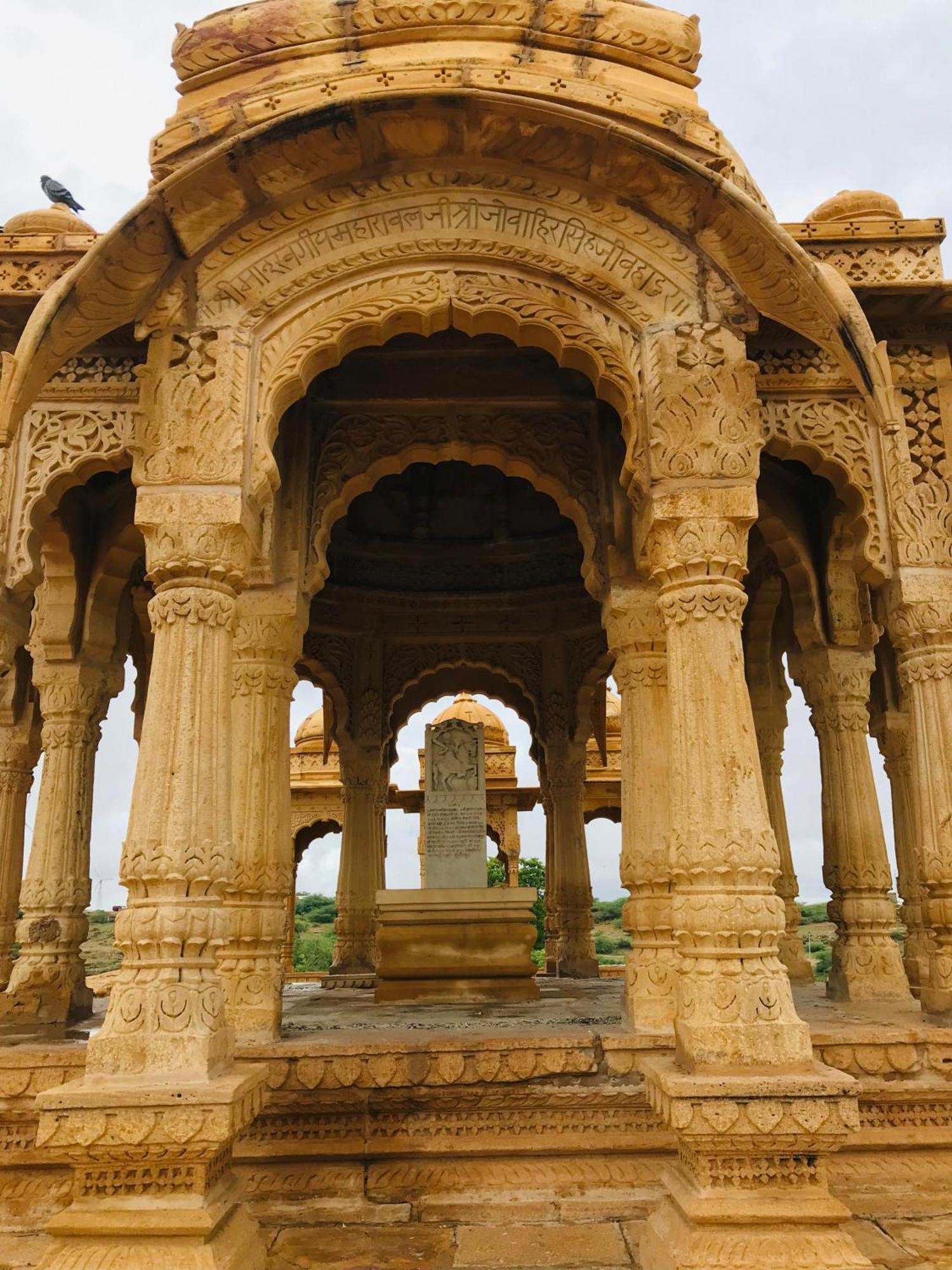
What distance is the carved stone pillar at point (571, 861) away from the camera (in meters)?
14.5

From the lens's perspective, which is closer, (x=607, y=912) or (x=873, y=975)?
(x=873, y=975)

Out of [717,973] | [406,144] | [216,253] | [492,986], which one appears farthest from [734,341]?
[492,986]

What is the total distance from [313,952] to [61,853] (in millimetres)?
29030

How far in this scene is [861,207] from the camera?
8227 millimetres

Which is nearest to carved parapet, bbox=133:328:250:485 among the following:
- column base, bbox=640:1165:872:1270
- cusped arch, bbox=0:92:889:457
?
cusped arch, bbox=0:92:889:457

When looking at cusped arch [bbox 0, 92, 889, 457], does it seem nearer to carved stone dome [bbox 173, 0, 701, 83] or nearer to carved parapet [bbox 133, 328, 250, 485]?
carved parapet [bbox 133, 328, 250, 485]

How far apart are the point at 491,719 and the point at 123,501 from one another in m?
14.1

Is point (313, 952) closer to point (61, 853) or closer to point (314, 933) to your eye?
point (314, 933)

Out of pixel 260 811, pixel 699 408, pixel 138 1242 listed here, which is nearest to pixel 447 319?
pixel 699 408

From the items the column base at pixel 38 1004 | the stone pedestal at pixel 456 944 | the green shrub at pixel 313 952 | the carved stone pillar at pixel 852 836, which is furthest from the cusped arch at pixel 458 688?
the green shrub at pixel 313 952

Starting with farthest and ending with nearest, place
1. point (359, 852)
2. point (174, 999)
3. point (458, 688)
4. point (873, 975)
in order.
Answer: point (458, 688) < point (359, 852) < point (873, 975) < point (174, 999)

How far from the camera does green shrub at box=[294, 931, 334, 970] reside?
33438mm

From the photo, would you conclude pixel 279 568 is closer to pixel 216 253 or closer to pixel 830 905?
pixel 216 253

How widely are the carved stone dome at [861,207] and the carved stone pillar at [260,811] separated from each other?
215 inches
